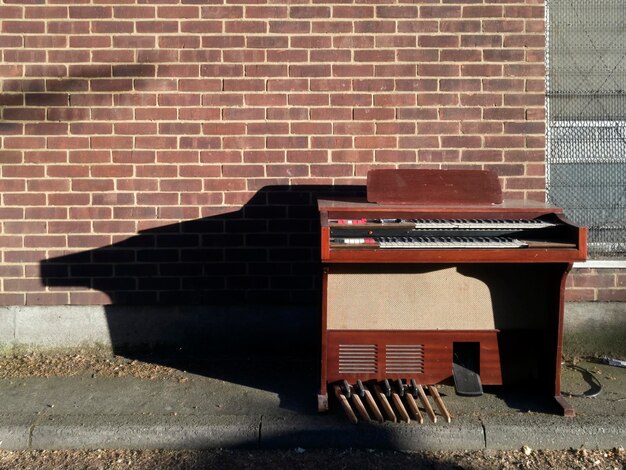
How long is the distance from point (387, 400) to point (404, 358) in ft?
1.16

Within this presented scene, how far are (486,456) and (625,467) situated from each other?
0.76 m

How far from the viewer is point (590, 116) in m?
6.14

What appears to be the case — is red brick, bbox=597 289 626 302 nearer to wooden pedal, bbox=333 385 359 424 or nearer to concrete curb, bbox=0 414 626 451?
concrete curb, bbox=0 414 626 451

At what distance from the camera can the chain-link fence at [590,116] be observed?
20.0 feet

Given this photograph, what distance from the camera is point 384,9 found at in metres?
5.90

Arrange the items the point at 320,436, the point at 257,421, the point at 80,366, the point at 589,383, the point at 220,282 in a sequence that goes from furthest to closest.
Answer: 1. the point at 220,282
2. the point at 80,366
3. the point at 589,383
4. the point at 257,421
5. the point at 320,436

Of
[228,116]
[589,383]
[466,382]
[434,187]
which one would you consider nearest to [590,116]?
[434,187]

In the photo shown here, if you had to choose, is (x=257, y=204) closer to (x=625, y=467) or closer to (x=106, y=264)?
(x=106, y=264)

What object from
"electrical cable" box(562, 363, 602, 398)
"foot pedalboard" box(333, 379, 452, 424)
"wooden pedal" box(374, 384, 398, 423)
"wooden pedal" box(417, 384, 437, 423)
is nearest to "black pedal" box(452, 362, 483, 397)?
"foot pedalboard" box(333, 379, 452, 424)

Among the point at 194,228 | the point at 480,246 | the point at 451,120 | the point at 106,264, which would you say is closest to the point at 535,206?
→ the point at 480,246

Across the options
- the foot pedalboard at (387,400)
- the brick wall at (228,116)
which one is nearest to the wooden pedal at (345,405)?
the foot pedalboard at (387,400)

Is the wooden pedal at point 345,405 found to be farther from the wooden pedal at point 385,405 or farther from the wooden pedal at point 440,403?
the wooden pedal at point 440,403

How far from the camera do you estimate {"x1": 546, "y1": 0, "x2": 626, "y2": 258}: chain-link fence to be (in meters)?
6.09

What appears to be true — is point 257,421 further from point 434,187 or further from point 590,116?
point 590,116
